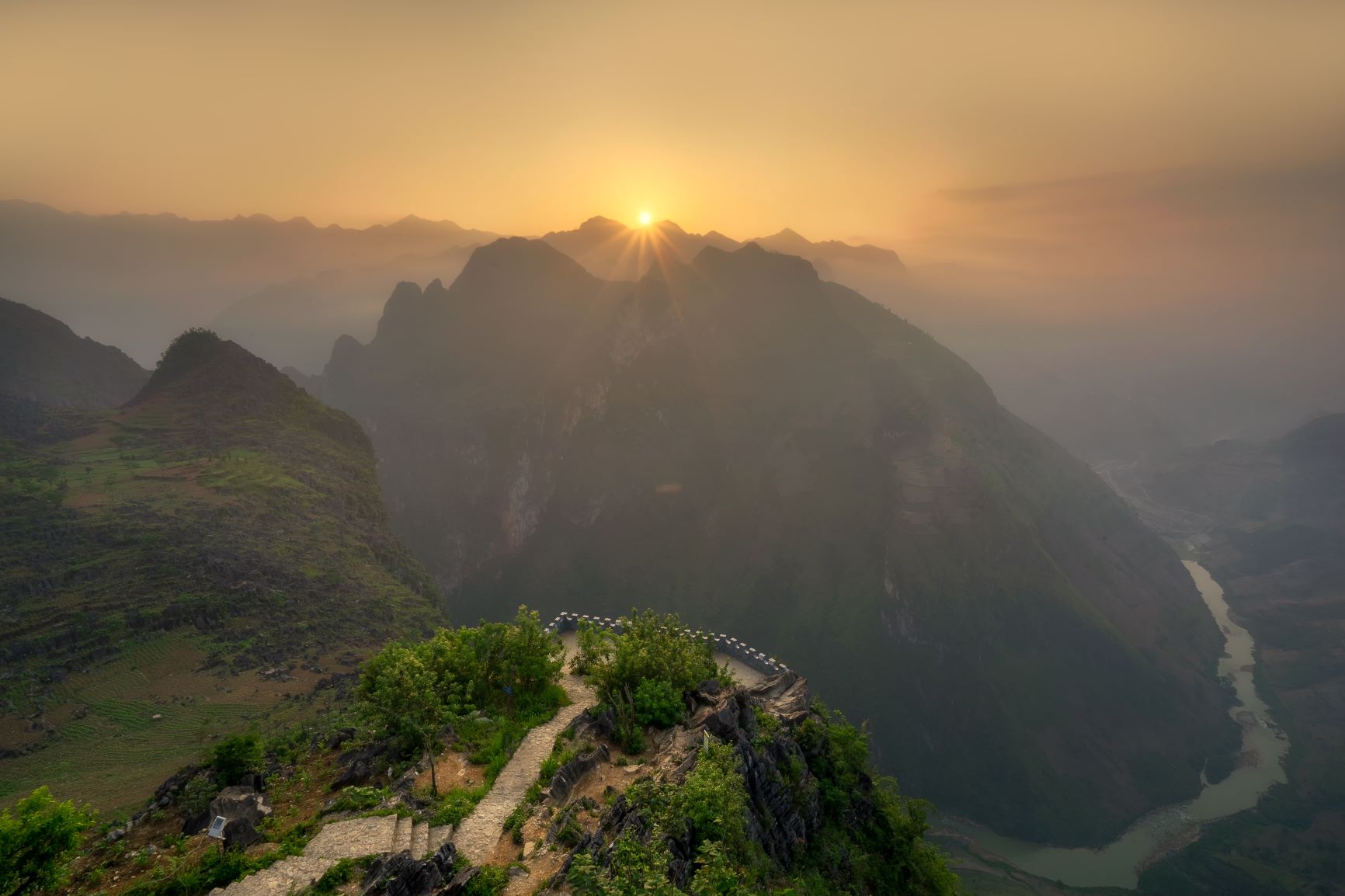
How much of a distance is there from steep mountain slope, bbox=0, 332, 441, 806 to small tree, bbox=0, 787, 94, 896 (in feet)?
95.0

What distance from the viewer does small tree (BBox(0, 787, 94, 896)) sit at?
2067 centimetres

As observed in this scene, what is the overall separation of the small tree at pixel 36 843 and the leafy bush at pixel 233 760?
9.85 metres

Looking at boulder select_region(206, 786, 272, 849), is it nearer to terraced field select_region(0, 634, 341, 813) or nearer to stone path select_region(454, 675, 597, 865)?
stone path select_region(454, 675, 597, 865)

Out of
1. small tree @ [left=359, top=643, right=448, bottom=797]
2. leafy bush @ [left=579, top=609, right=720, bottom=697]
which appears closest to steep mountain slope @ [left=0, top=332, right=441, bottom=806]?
small tree @ [left=359, top=643, right=448, bottom=797]

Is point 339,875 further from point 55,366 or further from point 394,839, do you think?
point 55,366

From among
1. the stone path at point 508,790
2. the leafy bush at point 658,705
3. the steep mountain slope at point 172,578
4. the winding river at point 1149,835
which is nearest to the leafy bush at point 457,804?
the stone path at point 508,790

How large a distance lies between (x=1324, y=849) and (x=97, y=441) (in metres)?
249

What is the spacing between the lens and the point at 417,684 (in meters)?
33.5

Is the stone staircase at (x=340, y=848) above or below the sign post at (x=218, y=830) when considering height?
below

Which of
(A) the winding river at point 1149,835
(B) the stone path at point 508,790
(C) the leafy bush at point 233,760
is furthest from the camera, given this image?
(A) the winding river at point 1149,835

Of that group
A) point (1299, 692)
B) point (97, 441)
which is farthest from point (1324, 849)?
point (97, 441)

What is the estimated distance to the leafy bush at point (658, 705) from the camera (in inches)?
1485

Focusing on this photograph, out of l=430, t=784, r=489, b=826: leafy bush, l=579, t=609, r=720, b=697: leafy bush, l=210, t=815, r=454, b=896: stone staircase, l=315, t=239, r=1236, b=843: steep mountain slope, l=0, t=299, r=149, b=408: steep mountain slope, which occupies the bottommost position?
l=315, t=239, r=1236, b=843: steep mountain slope

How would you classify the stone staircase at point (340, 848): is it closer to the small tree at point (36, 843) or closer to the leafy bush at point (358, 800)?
the leafy bush at point (358, 800)
